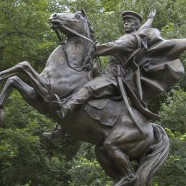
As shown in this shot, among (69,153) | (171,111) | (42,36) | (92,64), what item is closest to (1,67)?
(42,36)

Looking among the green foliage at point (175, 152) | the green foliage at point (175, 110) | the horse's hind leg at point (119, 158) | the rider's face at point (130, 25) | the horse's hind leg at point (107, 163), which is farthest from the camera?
the green foliage at point (175, 110)

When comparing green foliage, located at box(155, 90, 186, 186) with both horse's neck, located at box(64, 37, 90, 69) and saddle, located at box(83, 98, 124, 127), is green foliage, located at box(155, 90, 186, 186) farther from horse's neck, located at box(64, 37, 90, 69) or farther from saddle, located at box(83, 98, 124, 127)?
horse's neck, located at box(64, 37, 90, 69)

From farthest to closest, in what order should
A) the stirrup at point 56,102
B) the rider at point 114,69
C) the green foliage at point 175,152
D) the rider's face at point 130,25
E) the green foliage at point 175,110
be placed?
the green foliage at point 175,110, the green foliage at point 175,152, the rider's face at point 130,25, the rider at point 114,69, the stirrup at point 56,102

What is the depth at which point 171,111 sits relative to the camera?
1158 cm

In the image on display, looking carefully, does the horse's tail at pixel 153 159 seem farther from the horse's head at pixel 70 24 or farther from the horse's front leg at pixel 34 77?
the horse's head at pixel 70 24

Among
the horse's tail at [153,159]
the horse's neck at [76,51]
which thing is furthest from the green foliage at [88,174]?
the horse's neck at [76,51]

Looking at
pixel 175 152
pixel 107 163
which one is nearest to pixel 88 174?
pixel 175 152

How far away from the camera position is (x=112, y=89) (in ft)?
19.6

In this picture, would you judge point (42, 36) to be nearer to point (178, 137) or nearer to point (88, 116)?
point (178, 137)

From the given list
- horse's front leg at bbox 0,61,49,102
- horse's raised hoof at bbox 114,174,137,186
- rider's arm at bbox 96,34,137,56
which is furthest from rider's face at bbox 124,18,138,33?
horse's raised hoof at bbox 114,174,137,186

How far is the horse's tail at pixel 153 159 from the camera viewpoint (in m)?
5.84

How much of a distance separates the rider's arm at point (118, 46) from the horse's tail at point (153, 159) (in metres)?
1.09

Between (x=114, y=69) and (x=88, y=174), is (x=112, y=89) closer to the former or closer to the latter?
(x=114, y=69)

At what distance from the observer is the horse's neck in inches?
235
